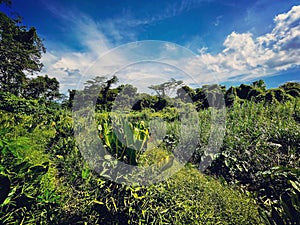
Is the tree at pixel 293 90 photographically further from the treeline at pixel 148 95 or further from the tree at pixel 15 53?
the tree at pixel 15 53

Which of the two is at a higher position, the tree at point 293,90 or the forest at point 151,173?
the tree at point 293,90

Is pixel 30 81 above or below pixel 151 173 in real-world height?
above

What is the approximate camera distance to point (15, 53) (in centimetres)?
1503

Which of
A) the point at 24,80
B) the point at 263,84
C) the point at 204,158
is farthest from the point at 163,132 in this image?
the point at 24,80

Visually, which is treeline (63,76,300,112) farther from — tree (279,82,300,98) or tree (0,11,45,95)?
tree (0,11,45,95)

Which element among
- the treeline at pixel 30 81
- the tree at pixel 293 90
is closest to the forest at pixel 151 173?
the treeline at pixel 30 81

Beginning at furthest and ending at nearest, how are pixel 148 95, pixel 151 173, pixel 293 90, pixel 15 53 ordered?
pixel 15 53
pixel 293 90
pixel 148 95
pixel 151 173

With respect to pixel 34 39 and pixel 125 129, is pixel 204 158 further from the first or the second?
pixel 34 39

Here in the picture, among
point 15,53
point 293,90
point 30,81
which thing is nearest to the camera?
point 293,90

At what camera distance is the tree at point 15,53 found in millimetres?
14531

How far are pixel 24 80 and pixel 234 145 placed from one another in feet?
59.8

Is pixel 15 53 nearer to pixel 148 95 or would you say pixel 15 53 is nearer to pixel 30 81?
pixel 30 81

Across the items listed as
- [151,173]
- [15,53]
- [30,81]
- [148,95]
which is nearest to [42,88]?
[30,81]

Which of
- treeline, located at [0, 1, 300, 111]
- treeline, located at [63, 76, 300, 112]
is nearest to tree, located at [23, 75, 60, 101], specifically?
treeline, located at [0, 1, 300, 111]
